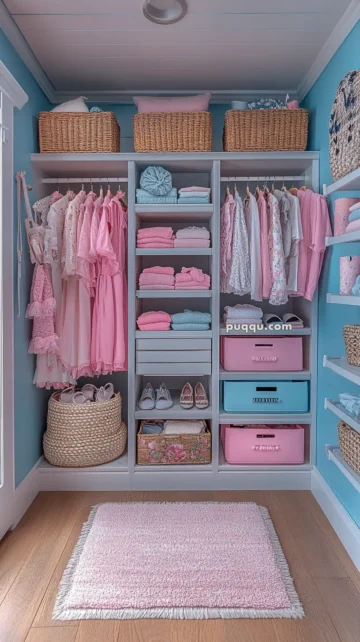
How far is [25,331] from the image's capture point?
Result: 8.23 feet

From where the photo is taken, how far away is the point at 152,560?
196 cm

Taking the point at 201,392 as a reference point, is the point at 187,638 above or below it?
below

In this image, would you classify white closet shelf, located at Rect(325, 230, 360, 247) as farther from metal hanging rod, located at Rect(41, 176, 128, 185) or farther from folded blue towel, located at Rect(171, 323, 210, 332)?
metal hanging rod, located at Rect(41, 176, 128, 185)

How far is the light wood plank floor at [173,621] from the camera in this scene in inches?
61.7

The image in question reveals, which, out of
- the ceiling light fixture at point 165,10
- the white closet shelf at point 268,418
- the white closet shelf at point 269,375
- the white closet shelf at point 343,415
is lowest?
the white closet shelf at point 268,418

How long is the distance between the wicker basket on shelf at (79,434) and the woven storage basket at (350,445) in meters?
1.35

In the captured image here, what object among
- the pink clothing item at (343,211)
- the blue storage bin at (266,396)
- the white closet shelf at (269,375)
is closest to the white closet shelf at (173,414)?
the blue storage bin at (266,396)

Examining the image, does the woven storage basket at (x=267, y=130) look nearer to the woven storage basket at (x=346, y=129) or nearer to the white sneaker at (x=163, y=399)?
the woven storage basket at (x=346, y=129)

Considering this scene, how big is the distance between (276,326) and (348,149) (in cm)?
111

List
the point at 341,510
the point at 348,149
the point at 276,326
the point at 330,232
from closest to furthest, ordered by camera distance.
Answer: the point at 348,149, the point at 341,510, the point at 330,232, the point at 276,326

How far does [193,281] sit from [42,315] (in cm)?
87

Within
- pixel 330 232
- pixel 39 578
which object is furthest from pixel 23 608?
pixel 330 232

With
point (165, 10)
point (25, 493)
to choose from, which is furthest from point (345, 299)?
point (25, 493)

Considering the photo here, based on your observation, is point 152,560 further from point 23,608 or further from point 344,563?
point 344,563
